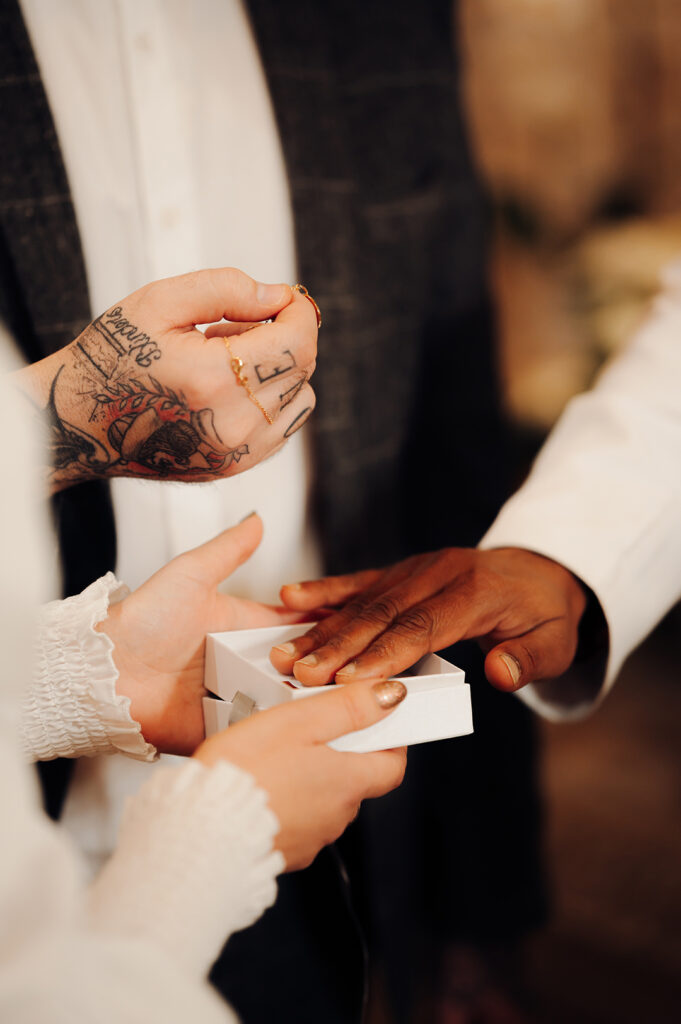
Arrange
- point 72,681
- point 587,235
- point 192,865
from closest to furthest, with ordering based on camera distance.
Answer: point 192,865, point 72,681, point 587,235

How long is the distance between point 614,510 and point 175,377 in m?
0.34

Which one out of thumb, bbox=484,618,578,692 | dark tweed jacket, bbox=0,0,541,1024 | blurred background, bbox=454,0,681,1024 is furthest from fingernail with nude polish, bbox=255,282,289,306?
blurred background, bbox=454,0,681,1024

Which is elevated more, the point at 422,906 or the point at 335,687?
the point at 335,687

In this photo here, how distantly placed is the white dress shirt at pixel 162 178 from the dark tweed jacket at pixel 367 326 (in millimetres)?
13

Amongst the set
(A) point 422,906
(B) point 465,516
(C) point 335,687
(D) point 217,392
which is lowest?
(A) point 422,906

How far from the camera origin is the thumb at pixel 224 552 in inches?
17.7

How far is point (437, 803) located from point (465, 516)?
0.93ft

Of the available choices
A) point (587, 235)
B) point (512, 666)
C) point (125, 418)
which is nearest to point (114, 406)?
point (125, 418)

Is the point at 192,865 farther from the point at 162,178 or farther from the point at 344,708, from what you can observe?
the point at 162,178

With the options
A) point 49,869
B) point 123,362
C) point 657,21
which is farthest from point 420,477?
point 657,21

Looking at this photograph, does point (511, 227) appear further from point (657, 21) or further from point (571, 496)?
point (571, 496)

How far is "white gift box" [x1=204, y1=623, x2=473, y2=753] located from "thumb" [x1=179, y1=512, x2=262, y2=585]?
0.13ft

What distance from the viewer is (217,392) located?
1.15ft

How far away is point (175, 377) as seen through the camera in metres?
0.35
